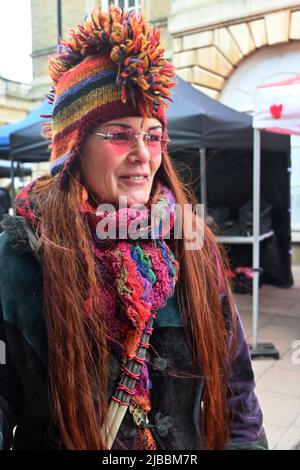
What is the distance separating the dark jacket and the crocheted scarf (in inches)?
1.8

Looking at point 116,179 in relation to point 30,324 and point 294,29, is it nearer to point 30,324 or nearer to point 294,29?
point 30,324

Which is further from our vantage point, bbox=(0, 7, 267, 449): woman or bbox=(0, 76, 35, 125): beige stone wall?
bbox=(0, 76, 35, 125): beige stone wall

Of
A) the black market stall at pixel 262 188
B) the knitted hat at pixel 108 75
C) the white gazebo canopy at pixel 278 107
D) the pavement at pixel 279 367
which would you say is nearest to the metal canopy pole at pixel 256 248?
the pavement at pixel 279 367

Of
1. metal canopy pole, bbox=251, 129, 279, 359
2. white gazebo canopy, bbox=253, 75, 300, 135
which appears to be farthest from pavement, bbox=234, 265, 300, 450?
white gazebo canopy, bbox=253, 75, 300, 135

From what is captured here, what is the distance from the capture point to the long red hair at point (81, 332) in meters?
1.01

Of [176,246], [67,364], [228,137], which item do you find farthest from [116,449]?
[228,137]

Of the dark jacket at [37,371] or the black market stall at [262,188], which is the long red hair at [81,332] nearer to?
the dark jacket at [37,371]

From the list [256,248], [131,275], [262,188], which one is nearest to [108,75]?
[131,275]

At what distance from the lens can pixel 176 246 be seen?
4.17ft

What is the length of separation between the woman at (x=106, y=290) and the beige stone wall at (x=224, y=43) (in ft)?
27.9

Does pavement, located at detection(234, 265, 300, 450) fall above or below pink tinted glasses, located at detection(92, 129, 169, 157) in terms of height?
below

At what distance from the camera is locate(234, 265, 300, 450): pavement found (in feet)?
9.91

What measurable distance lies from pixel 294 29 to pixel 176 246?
8.54 m

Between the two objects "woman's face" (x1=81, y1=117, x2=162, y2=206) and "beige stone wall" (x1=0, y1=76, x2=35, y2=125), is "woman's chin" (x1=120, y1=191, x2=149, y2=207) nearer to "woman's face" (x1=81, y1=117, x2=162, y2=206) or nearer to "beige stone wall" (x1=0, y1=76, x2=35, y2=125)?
"woman's face" (x1=81, y1=117, x2=162, y2=206)
